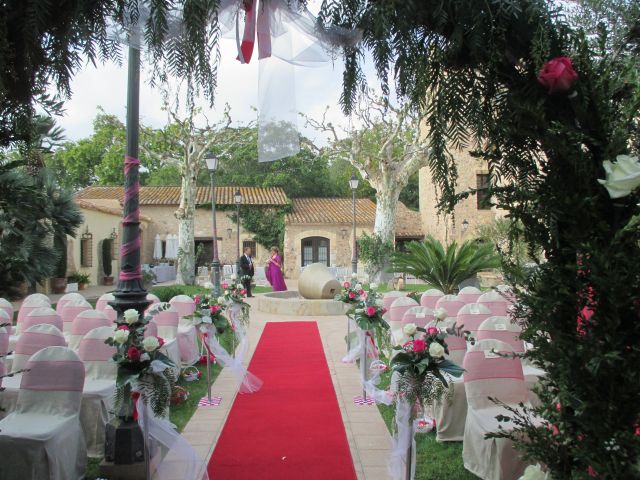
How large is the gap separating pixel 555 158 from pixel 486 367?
2.61 m

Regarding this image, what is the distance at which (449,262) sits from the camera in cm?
1292

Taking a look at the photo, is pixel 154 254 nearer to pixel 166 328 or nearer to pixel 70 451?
pixel 166 328

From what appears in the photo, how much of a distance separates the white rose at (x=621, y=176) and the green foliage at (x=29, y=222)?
8.61 ft

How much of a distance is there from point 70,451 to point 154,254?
26979 mm

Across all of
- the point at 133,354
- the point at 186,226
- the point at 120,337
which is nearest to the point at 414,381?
the point at 133,354

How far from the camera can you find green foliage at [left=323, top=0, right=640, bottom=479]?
1825mm

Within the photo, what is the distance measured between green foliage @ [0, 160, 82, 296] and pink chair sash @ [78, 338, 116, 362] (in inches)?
41.4

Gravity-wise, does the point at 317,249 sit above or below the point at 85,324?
above

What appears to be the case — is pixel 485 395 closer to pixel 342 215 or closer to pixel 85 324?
pixel 85 324

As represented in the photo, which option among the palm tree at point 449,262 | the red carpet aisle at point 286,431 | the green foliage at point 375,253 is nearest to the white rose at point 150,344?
the red carpet aisle at point 286,431

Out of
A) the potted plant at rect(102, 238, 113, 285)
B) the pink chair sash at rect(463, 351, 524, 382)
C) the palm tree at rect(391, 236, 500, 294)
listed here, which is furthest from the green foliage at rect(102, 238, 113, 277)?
the pink chair sash at rect(463, 351, 524, 382)

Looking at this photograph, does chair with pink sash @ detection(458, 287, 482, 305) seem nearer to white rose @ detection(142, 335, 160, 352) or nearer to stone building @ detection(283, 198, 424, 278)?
white rose @ detection(142, 335, 160, 352)

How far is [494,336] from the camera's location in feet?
17.5

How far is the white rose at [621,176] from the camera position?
175 centimetres
